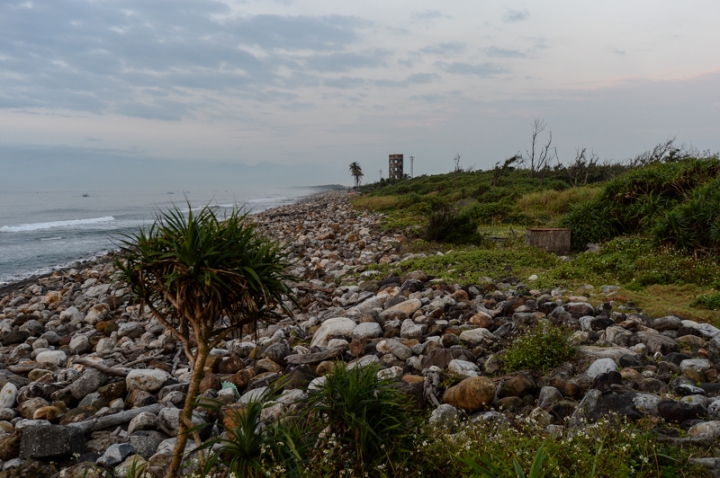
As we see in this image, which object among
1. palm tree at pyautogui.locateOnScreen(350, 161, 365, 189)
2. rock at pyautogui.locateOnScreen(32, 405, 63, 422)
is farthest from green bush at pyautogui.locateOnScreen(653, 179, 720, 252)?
palm tree at pyautogui.locateOnScreen(350, 161, 365, 189)

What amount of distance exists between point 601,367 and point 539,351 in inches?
20.2

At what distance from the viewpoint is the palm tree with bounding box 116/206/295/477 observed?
2186mm

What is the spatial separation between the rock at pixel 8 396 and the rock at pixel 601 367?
5.26 metres

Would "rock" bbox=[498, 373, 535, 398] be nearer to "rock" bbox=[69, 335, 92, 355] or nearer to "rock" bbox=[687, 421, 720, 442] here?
"rock" bbox=[687, 421, 720, 442]

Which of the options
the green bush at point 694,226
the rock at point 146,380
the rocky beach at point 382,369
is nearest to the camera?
the rocky beach at point 382,369

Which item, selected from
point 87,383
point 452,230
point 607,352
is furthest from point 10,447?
point 452,230

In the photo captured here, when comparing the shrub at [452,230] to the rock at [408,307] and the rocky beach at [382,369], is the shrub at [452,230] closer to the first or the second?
the rocky beach at [382,369]

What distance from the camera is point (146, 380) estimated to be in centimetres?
498

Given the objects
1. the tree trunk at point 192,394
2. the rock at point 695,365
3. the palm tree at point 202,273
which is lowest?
the rock at point 695,365

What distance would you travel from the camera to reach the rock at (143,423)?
4.01 m

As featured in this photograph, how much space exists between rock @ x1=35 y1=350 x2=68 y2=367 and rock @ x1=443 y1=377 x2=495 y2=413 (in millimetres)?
5193

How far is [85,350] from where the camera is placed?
7184 millimetres

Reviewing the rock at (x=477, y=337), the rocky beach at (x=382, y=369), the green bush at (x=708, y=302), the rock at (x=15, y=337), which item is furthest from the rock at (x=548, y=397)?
the rock at (x=15, y=337)

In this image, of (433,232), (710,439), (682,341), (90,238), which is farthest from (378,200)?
(710,439)
